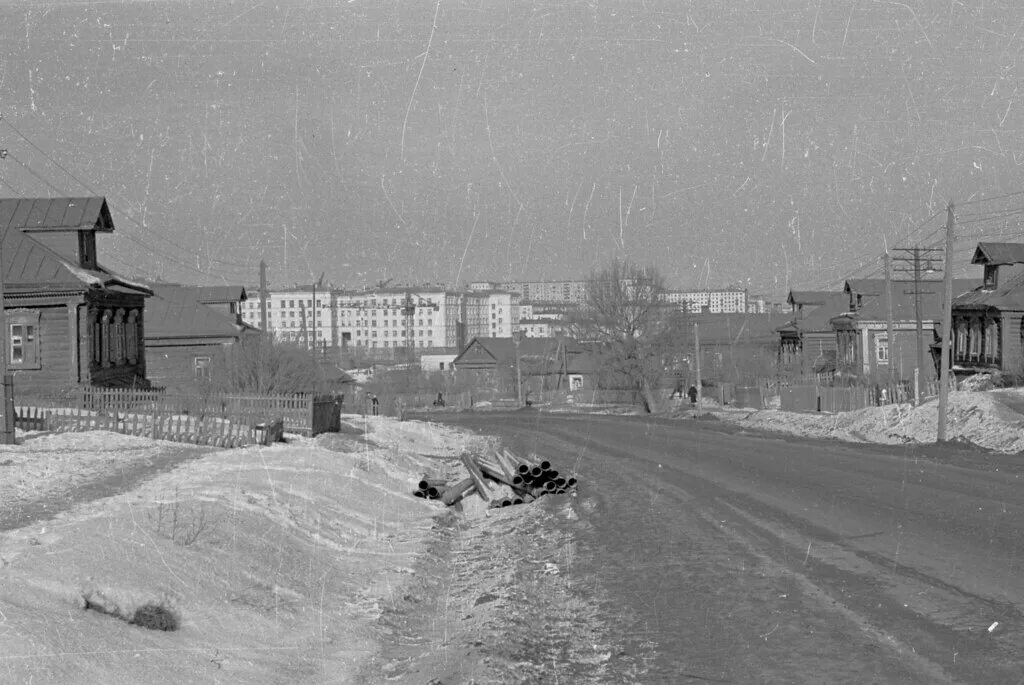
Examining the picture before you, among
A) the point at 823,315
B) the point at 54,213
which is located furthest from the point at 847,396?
the point at 823,315

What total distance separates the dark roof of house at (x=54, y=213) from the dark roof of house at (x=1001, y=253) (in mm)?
41016

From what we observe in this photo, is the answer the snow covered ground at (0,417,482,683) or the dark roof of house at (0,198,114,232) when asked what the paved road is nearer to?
the snow covered ground at (0,417,482,683)

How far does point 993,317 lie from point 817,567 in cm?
4614

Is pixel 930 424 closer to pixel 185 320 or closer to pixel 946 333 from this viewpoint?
pixel 946 333

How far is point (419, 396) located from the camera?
9062 cm

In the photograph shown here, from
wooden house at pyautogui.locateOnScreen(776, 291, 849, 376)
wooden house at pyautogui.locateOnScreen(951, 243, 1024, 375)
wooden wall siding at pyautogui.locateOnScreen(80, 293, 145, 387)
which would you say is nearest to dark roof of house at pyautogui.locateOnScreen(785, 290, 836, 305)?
wooden house at pyautogui.locateOnScreen(776, 291, 849, 376)

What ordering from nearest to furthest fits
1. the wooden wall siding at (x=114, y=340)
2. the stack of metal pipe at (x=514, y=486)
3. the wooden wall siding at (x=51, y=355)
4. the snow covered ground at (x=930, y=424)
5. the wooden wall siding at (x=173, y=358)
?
1. the stack of metal pipe at (x=514, y=486)
2. the snow covered ground at (x=930, y=424)
3. the wooden wall siding at (x=51, y=355)
4. the wooden wall siding at (x=114, y=340)
5. the wooden wall siding at (x=173, y=358)

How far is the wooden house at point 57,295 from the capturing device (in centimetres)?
3938

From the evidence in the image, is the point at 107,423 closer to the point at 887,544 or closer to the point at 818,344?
the point at 887,544

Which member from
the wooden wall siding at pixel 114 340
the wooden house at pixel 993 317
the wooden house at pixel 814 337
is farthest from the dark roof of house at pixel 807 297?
the wooden wall siding at pixel 114 340

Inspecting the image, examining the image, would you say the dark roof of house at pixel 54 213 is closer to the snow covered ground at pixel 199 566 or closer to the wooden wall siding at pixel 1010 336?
the snow covered ground at pixel 199 566

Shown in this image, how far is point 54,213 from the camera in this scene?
137 feet

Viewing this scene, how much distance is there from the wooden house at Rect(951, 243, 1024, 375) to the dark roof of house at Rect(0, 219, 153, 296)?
38.7 meters

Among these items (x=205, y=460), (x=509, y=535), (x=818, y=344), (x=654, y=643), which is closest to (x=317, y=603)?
(x=654, y=643)
